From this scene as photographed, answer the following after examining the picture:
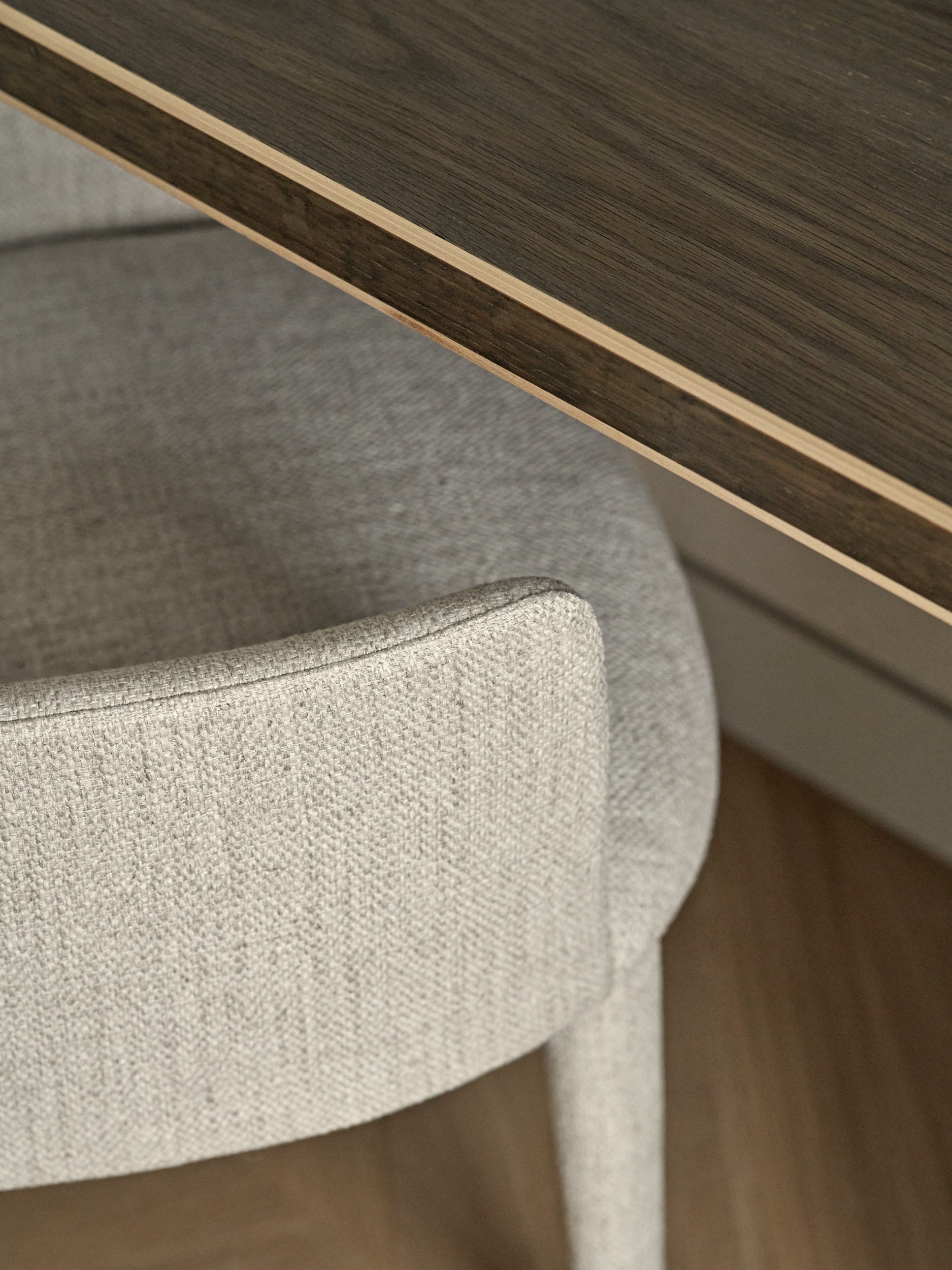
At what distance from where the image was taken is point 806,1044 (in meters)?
0.93

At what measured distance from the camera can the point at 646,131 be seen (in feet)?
1.58

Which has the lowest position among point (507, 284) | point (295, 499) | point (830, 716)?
point (830, 716)

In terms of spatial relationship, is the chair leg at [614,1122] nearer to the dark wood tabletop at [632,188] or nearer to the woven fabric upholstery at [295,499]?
the woven fabric upholstery at [295,499]

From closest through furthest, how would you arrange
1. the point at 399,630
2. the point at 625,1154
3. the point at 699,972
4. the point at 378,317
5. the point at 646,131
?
1. the point at 399,630
2. the point at 646,131
3. the point at 625,1154
4. the point at 378,317
5. the point at 699,972

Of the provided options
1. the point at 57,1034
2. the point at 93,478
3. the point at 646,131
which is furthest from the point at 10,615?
the point at 646,131

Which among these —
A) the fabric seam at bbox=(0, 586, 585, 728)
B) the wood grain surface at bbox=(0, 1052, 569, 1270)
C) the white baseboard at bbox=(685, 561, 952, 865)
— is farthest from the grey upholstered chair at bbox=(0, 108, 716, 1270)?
the white baseboard at bbox=(685, 561, 952, 865)

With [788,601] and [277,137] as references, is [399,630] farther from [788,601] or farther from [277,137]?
[788,601]

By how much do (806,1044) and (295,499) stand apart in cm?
54

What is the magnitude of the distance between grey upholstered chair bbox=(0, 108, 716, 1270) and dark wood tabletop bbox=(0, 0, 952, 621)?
8 cm

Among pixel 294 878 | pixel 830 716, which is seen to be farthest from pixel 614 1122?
pixel 830 716

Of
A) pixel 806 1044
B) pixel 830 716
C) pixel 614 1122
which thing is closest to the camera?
pixel 614 1122

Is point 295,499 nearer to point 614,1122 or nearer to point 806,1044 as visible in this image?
point 614,1122

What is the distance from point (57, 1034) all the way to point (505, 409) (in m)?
0.38

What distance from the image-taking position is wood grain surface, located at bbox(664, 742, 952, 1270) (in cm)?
84
